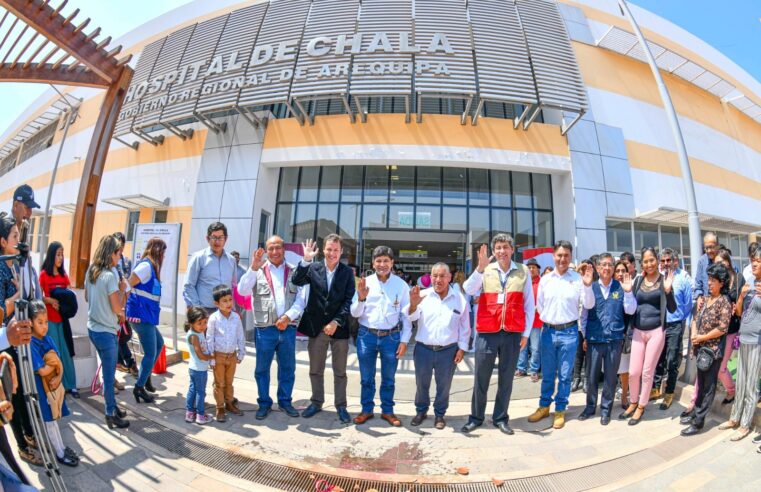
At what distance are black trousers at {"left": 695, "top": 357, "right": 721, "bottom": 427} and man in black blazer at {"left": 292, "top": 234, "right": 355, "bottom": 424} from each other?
11.7 ft

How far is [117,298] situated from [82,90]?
19.5m

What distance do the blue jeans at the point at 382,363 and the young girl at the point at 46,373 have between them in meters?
2.53

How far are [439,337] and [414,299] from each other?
50 cm

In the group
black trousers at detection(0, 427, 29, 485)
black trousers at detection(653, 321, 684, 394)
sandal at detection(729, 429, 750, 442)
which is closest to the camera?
black trousers at detection(0, 427, 29, 485)

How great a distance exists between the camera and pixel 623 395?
4.14 m

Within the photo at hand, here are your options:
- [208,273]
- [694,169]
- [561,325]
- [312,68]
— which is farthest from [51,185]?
[694,169]

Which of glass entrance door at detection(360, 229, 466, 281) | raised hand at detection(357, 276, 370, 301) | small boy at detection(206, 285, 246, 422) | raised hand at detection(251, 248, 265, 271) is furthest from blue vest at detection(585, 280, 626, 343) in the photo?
glass entrance door at detection(360, 229, 466, 281)

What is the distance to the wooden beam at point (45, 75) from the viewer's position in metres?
3.92

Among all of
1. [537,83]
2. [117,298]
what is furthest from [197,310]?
[537,83]

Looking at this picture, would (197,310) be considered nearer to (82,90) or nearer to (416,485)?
(416,485)

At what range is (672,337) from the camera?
439 centimetres

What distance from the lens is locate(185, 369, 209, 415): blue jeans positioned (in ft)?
11.7

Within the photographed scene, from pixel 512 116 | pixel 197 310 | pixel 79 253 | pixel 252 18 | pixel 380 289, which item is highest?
pixel 252 18

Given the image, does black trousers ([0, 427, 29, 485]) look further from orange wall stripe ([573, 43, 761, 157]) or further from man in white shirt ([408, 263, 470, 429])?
orange wall stripe ([573, 43, 761, 157])
